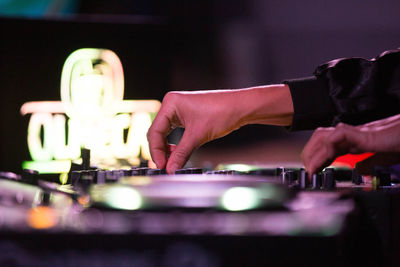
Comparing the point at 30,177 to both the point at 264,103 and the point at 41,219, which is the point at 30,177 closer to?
the point at 41,219

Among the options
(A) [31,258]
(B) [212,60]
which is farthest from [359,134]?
(B) [212,60]

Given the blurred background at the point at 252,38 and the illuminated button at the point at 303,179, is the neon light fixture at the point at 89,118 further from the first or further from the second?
the illuminated button at the point at 303,179

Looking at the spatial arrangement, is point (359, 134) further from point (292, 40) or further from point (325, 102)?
point (292, 40)

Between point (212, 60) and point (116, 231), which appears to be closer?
point (116, 231)

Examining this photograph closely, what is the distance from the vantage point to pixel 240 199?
0.41 m

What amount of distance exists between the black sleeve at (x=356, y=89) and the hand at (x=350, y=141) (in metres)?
0.26

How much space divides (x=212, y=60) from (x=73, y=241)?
8.58ft

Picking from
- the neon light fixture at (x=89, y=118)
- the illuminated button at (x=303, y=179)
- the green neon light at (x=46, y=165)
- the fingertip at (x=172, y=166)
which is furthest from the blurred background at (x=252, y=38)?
the illuminated button at (x=303, y=179)

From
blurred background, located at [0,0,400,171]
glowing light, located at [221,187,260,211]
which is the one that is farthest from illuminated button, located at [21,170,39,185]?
blurred background, located at [0,0,400,171]

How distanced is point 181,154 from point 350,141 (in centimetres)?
36

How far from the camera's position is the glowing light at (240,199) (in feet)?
1.32

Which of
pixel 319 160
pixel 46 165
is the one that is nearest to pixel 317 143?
pixel 319 160

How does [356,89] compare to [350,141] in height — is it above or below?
above

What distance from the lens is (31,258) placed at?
15.1 inches
